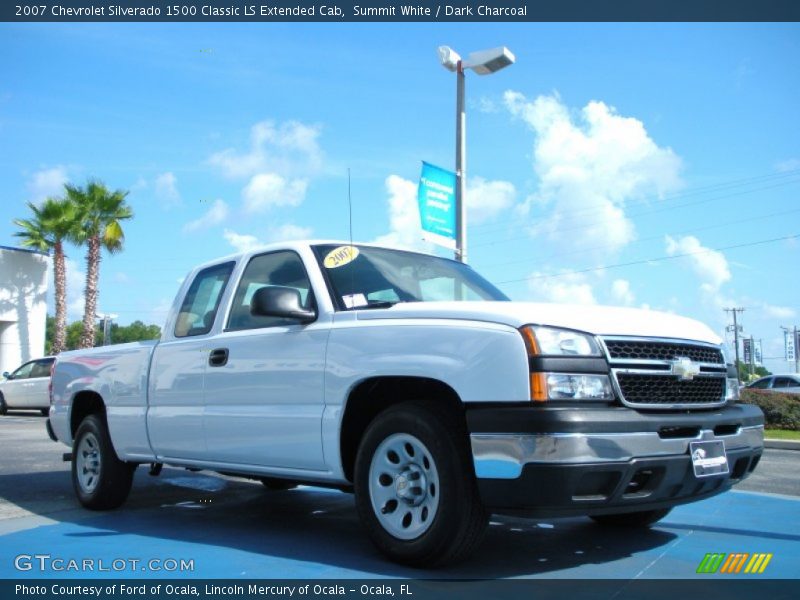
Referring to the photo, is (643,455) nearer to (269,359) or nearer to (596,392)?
(596,392)

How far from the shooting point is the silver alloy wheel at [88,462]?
6613 mm

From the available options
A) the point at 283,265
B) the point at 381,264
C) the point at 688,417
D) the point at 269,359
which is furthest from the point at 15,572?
the point at 688,417

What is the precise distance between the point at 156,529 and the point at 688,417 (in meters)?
3.59

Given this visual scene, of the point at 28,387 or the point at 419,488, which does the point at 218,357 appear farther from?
the point at 28,387

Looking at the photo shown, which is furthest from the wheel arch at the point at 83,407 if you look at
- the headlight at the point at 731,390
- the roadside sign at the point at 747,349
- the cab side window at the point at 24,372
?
the roadside sign at the point at 747,349

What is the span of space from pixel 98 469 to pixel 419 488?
11.4ft

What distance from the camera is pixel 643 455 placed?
3916 mm

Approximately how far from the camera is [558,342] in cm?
394

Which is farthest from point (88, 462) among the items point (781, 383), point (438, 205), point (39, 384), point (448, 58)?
point (781, 383)

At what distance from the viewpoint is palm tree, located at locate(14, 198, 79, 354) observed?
32.3 meters

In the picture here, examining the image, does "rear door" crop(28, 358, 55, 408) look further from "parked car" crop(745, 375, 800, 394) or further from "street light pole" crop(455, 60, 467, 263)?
"parked car" crop(745, 375, 800, 394)

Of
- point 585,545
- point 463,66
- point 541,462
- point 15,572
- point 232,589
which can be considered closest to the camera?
point 541,462

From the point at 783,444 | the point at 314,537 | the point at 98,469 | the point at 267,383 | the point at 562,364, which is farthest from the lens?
the point at 783,444

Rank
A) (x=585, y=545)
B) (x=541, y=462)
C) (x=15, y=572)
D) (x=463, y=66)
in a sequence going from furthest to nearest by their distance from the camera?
(x=463, y=66) < (x=585, y=545) < (x=15, y=572) < (x=541, y=462)
